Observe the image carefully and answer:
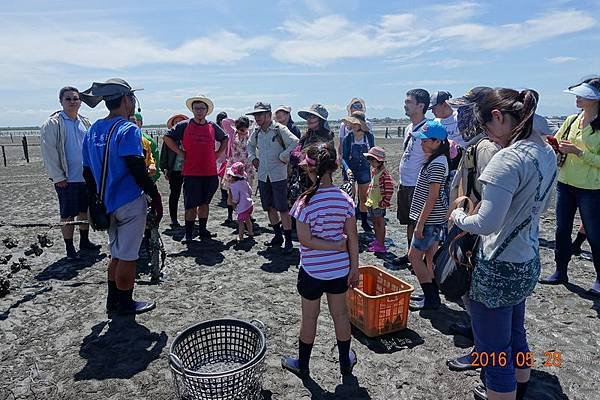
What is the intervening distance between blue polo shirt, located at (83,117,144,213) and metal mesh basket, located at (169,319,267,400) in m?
1.71

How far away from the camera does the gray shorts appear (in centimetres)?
421

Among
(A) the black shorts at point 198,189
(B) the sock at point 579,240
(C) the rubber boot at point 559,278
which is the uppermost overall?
(A) the black shorts at point 198,189

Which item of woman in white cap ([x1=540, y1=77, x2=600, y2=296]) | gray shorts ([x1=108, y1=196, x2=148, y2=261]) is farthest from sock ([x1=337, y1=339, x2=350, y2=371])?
woman in white cap ([x1=540, y1=77, x2=600, y2=296])

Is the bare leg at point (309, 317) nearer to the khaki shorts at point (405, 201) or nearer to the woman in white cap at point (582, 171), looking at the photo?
the khaki shorts at point (405, 201)

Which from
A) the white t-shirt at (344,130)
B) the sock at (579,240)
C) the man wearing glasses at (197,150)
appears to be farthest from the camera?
the white t-shirt at (344,130)

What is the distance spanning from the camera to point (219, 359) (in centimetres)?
343

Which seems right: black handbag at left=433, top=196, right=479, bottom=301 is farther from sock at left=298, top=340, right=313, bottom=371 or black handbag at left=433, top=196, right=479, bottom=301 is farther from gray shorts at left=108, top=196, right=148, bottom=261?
gray shorts at left=108, top=196, right=148, bottom=261

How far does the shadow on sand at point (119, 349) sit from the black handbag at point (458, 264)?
8.82ft

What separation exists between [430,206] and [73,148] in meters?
5.09

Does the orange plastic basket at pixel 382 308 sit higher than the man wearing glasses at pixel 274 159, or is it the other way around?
the man wearing glasses at pixel 274 159

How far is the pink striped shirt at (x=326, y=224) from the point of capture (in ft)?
10.2

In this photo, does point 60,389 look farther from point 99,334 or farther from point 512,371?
point 512,371

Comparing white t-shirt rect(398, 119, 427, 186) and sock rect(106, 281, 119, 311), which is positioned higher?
white t-shirt rect(398, 119, 427, 186)

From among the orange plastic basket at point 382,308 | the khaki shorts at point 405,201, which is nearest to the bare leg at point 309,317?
the orange plastic basket at point 382,308
